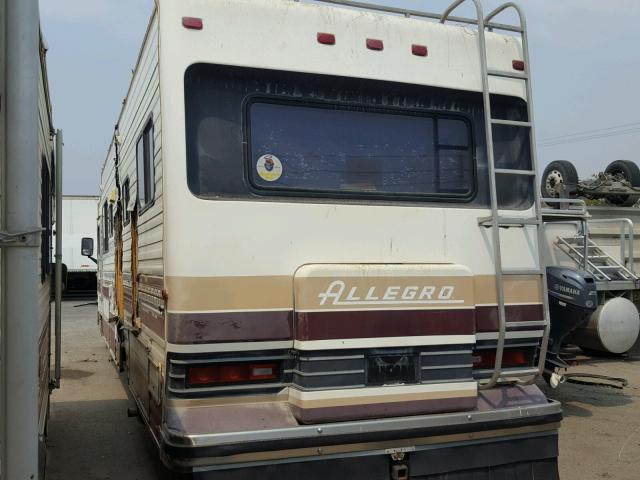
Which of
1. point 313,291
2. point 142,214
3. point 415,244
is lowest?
point 313,291

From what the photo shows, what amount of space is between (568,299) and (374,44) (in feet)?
12.8

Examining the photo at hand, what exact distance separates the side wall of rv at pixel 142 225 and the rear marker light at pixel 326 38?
2.95 ft

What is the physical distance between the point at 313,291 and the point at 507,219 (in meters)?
1.31

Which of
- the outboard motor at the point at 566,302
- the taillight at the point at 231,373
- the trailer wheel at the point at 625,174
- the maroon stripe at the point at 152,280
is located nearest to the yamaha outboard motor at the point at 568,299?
the outboard motor at the point at 566,302

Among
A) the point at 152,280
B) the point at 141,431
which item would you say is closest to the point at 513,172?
the point at 152,280

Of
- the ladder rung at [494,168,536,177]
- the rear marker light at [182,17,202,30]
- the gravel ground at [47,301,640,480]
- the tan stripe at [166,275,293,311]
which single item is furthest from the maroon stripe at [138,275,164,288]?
the ladder rung at [494,168,536,177]

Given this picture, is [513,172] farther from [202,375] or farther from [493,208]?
[202,375]

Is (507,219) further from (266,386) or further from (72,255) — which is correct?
(72,255)

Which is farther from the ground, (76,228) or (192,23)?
(76,228)

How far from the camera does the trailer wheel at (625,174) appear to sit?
1201cm

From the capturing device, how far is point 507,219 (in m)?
3.80

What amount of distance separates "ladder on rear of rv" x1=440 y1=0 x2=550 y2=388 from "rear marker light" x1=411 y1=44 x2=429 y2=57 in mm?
352

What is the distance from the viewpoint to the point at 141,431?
6.16m

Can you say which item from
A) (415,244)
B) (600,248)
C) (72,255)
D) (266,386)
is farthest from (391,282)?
(72,255)
